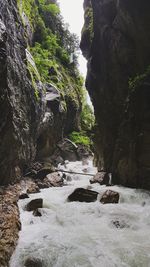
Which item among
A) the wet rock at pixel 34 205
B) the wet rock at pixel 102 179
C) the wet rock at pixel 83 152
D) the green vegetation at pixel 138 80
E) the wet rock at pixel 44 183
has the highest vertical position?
the green vegetation at pixel 138 80

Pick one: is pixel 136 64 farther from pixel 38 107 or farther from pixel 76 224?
pixel 76 224

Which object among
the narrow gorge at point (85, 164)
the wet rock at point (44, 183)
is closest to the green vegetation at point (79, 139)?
the narrow gorge at point (85, 164)

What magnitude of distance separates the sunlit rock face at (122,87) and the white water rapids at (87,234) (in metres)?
3.06

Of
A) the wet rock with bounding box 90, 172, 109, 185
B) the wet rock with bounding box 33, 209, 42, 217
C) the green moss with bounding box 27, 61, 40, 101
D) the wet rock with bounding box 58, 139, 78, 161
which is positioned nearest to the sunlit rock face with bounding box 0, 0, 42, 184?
the green moss with bounding box 27, 61, 40, 101

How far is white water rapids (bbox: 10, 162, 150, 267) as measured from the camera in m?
6.09

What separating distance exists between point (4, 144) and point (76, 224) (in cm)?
534

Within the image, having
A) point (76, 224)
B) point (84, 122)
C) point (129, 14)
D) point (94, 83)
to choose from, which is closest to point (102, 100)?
point (94, 83)

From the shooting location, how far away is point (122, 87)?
646 inches

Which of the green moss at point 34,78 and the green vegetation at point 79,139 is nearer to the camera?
the green moss at point 34,78

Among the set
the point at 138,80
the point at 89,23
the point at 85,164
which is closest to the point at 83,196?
the point at 138,80

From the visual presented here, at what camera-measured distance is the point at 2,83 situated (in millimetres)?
10312

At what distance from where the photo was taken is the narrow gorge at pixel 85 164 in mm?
6695

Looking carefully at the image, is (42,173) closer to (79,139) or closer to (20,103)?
(20,103)

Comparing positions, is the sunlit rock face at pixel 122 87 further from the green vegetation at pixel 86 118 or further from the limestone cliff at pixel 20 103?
the green vegetation at pixel 86 118
